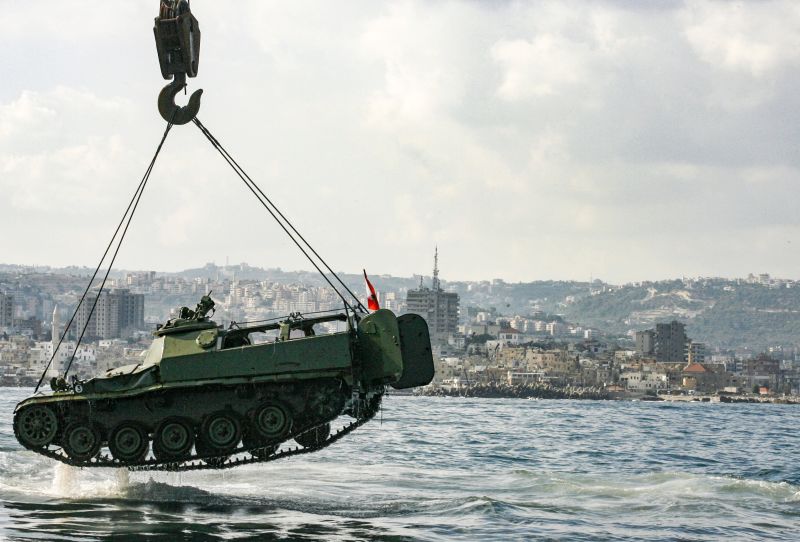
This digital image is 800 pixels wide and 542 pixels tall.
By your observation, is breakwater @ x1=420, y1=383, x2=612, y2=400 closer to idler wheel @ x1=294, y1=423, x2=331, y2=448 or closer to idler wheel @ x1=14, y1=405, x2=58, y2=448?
idler wheel @ x1=294, y1=423, x2=331, y2=448

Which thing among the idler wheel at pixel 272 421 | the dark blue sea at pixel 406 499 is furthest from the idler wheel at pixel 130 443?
the idler wheel at pixel 272 421

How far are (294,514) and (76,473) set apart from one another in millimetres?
6455

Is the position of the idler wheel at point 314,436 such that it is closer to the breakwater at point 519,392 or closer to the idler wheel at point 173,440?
the idler wheel at point 173,440

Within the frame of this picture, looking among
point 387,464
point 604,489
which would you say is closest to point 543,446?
point 387,464

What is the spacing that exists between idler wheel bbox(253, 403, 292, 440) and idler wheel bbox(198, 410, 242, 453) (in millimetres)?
394

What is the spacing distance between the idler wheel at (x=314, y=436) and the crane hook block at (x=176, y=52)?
23.0 feet

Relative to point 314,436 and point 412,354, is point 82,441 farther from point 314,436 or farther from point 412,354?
point 412,354

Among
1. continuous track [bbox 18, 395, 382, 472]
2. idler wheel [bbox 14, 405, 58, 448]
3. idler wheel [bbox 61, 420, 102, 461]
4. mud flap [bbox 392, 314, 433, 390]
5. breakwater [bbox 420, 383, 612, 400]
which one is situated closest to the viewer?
continuous track [bbox 18, 395, 382, 472]

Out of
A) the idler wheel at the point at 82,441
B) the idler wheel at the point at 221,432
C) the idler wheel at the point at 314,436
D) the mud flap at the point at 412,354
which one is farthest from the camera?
the idler wheel at the point at 314,436

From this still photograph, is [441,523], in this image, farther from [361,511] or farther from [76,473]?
[76,473]

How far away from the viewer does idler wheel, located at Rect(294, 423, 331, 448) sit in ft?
103

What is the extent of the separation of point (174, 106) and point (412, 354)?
712 cm

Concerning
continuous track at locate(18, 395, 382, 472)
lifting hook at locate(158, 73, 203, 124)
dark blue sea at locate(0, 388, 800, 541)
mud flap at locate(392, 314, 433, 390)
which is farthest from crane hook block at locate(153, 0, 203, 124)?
dark blue sea at locate(0, 388, 800, 541)

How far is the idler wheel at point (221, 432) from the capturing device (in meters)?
29.2
